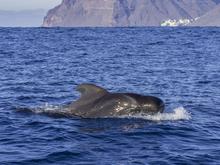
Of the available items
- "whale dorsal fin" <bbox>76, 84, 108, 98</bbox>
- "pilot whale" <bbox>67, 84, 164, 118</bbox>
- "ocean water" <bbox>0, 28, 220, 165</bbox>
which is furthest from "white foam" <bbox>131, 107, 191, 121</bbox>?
"whale dorsal fin" <bbox>76, 84, 108, 98</bbox>

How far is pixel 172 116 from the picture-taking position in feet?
75.3

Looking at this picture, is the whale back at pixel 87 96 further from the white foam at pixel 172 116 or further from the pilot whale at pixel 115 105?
the white foam at pixel 172 116

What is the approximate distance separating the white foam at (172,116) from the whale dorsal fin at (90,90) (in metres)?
1.77

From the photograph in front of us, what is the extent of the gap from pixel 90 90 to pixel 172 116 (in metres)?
3.48

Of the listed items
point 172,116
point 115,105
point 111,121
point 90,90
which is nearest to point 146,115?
point 172,116

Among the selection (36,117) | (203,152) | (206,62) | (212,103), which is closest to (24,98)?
(36,117)

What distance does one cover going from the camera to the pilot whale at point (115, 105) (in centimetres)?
2250

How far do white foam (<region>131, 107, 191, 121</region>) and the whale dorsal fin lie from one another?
69.5 inches

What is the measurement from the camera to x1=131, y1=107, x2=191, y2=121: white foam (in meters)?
22.3

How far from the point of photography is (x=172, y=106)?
83.7 feet

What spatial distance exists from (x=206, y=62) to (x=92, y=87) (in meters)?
25.9

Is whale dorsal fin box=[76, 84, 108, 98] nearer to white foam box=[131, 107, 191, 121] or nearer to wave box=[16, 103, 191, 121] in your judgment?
wave box=[16, 103, 191, 121]

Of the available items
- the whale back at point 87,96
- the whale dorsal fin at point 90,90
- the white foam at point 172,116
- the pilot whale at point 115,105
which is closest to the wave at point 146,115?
the white foam at point 172,116

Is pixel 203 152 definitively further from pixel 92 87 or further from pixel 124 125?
A: pixel 92 87
